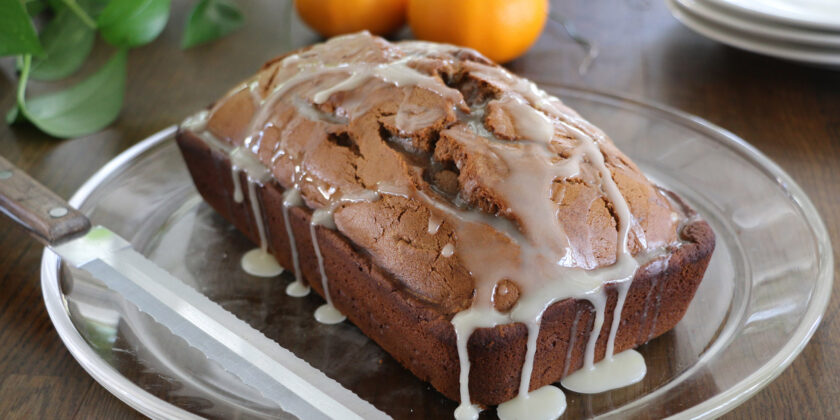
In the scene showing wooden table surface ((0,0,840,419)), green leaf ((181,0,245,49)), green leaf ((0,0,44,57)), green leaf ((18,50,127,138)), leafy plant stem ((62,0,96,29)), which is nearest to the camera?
wooden table surface ((0,0,840,419))

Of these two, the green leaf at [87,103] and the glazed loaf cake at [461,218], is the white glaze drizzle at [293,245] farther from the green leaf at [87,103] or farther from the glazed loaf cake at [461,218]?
the green leaf at [87,103]

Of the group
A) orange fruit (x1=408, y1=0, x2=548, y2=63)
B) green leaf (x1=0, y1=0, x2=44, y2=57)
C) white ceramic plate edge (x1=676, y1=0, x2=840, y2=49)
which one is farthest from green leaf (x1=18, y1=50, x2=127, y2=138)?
white ceramic plate edge (x1=676, y1=0, x2=840, y2=49)

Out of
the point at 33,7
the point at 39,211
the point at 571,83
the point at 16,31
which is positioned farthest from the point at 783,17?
the point at 33,7

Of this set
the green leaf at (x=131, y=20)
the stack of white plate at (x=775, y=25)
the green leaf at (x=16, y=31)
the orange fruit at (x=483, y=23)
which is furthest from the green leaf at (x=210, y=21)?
the stack of white plate at (x=775, y=25)

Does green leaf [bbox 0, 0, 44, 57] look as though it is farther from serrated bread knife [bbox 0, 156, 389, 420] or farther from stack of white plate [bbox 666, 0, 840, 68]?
stack of white plate [bbox 666, 0, 840, 68]

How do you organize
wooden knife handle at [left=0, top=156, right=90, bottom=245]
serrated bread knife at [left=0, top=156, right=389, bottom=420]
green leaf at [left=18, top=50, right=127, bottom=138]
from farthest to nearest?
green leaf at [left=18, top=50, right=127, bottom=138] < wooden knife handle at [left=0, top=156, right=90, bottom=245] < serrated bread knife at [left=0, top=156, right=389, bottom=420]

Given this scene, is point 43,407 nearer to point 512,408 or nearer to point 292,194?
point 292,194
